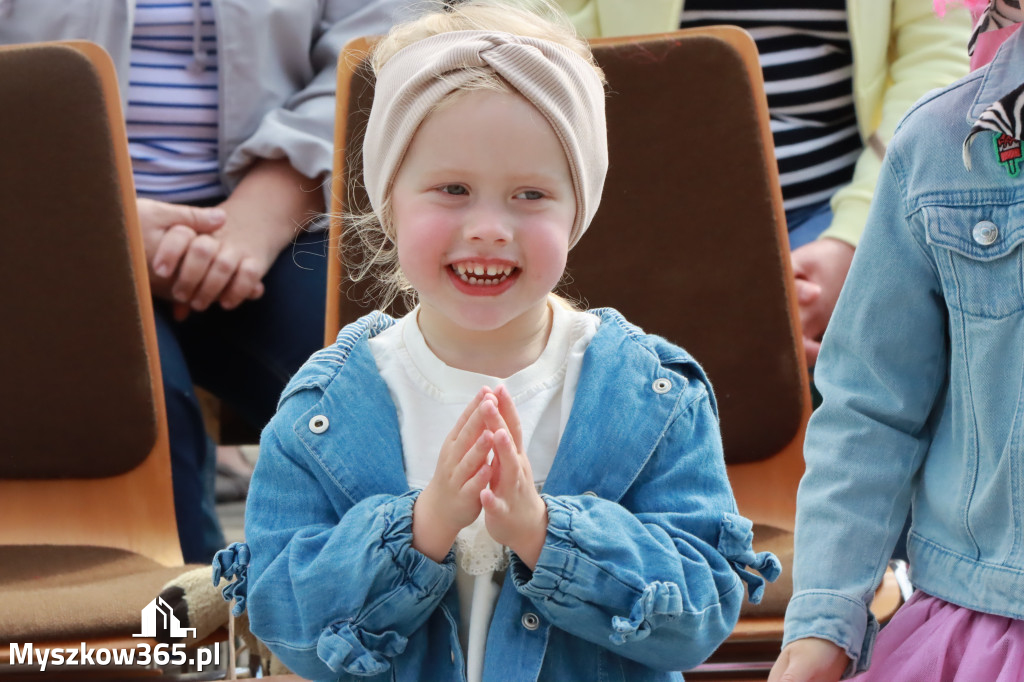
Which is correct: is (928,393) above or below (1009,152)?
below

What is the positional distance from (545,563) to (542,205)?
274 millimetres

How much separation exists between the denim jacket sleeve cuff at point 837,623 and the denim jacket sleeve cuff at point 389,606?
0.31 meters

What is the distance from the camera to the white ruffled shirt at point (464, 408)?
90 centimetres

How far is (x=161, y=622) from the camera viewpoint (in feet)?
3.85

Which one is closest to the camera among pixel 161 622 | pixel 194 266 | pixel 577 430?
pixel 577 430

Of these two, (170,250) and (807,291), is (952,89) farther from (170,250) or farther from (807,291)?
(170,250)

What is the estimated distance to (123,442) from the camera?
4.90ft

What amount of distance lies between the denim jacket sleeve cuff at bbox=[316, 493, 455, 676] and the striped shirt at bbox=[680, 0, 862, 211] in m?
1.05

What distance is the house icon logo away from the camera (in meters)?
1.17

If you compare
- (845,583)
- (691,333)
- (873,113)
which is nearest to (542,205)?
(845,583)

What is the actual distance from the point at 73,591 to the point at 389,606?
55 centimetres

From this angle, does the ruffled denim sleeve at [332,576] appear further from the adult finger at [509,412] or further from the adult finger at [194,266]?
the adult finger at [194,266]

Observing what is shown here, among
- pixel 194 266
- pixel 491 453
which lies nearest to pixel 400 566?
pixel 491 453

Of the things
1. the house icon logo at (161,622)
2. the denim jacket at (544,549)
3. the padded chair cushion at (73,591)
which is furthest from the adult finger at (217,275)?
the denim jacket at (544,549)
